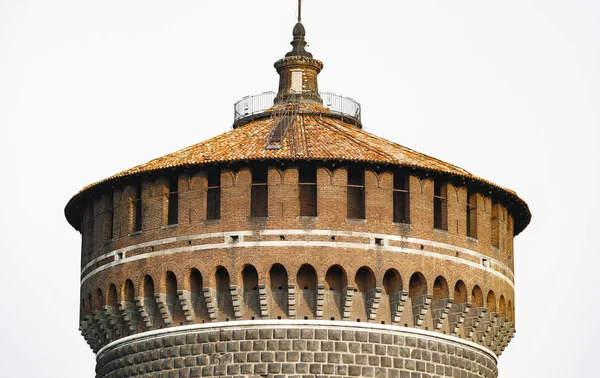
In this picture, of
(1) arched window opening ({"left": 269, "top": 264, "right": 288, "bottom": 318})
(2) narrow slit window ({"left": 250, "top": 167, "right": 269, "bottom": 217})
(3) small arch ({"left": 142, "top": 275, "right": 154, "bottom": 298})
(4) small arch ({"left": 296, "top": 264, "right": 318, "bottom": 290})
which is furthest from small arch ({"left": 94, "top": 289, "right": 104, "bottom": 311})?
(4) small arch ({"left": 296, "top": 264, "right": 318, "bottom": 290})

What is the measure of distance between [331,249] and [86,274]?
7736mm

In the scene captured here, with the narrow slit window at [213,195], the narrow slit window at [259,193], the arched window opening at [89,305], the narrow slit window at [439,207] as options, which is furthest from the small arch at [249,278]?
the arched window opening at [89,305]

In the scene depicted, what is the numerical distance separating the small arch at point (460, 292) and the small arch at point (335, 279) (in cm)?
327

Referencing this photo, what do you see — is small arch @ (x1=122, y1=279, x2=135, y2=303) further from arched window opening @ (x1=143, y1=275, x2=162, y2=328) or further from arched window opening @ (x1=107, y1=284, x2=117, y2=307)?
arched window opening @ (x1=143, y1=275, x2=162, y2=328)

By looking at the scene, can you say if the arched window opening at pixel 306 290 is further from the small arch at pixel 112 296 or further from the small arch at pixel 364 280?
the small arch at pixel 112 296

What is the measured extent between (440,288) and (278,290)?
433 cm

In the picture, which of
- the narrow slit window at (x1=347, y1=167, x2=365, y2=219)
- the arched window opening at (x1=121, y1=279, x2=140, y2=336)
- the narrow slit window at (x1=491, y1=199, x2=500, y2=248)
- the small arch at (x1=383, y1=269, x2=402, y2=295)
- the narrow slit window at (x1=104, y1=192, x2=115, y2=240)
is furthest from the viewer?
the narrow slit window at (x1=491, y1=199, x2=500, y2=248)

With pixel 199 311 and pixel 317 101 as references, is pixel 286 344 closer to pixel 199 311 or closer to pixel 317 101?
pixel 199 311

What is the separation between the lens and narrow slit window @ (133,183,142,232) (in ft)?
193

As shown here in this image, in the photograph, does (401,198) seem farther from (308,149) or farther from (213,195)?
(213,195)

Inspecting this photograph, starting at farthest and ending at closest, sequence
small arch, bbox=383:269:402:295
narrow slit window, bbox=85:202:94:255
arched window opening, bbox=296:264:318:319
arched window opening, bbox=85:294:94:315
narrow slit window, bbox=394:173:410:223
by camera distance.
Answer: narrow slit window, bbox=85:202:94:255 → arched window opening, bbox=85:294:94:315 → narrow slit window, bbox=394:173:410:223 → small arch, bbox=383:269:402:295 → arched window opening, bbox=296:264:318:319

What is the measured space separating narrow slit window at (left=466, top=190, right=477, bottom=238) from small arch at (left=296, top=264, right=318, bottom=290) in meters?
4.76

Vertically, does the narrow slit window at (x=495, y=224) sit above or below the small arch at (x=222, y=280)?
above

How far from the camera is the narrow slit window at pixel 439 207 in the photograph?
58219 millimetres
